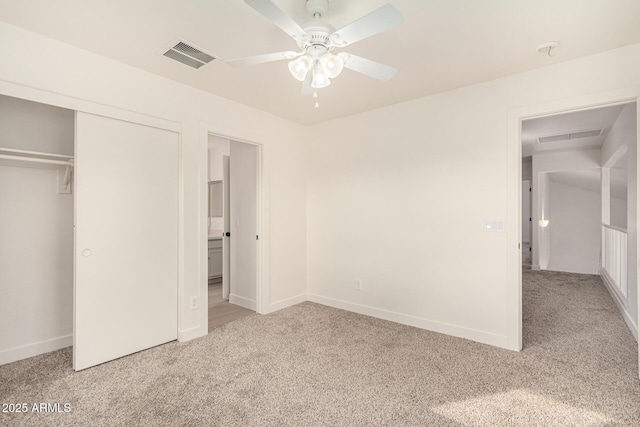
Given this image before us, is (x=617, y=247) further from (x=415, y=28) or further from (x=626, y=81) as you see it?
(x=415, y=28)

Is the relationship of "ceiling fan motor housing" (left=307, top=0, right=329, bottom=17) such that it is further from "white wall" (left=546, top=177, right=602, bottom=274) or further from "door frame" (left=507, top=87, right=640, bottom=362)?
"white wall" (left=546, top=177, right=602, bottom=274)

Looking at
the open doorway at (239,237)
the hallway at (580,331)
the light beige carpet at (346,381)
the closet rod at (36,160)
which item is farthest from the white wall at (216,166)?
the hallway at (580,331)

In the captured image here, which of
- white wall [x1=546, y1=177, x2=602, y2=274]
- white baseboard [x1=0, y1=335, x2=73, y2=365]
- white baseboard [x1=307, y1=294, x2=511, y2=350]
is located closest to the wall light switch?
white baseboard [x1=307, y1=294, x2=511, y2=350]

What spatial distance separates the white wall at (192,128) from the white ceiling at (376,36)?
13 centimetres

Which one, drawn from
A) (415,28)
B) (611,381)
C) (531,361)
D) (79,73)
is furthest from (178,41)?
(611,381)

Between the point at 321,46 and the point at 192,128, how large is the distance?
1.87 m

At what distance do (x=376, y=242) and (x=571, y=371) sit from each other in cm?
204

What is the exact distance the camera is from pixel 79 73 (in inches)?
95.3

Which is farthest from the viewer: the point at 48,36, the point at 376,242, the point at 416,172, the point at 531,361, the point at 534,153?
the point at 534,153

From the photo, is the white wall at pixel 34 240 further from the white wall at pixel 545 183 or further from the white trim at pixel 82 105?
the white wall at pixel 545 183

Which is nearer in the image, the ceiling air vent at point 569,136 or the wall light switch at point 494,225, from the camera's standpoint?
the wall light switch at point 494,225

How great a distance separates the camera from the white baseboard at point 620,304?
3.16 meters

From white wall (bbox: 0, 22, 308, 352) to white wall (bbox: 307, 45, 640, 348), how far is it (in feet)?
1.18

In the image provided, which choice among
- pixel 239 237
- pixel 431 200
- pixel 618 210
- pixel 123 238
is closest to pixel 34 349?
pixel 123 238
